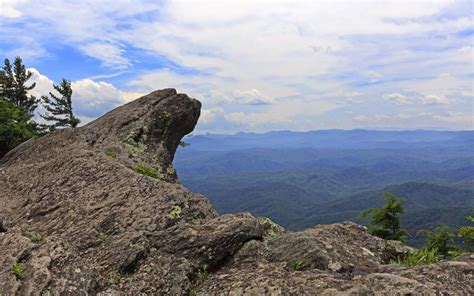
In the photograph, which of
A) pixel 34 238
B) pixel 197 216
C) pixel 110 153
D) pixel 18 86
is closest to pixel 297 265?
pixel 197 216

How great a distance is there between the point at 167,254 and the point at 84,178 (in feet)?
23.0

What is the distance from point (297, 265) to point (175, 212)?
17.2 feet

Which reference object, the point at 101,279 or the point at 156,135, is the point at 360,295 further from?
the point at 156,135

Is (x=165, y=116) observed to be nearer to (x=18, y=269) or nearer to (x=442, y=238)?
(x=18, y=269)

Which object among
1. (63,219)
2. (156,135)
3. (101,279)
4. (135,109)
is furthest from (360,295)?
(135,109)

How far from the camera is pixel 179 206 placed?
14562 millimetres

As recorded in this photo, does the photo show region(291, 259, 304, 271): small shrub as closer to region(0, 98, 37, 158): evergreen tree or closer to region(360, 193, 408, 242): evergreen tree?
region(360, 193, 408, 242): evergreen tree

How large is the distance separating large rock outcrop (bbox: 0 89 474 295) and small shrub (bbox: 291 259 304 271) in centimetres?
3

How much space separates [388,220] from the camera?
119ft

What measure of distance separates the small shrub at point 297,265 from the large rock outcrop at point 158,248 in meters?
0.03

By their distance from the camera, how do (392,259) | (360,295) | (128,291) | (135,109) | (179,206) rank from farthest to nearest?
(135,109), (179,206), (392,259), (128,291), (360,295)

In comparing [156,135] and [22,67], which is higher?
[22,67]

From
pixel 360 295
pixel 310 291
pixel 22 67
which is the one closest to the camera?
pixel 360 295

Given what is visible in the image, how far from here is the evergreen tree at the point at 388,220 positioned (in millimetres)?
35219
